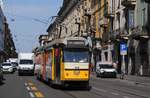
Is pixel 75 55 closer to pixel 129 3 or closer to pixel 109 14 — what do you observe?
pixel 129 3

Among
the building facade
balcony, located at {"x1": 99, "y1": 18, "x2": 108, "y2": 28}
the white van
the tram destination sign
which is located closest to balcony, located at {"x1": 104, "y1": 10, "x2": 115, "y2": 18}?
the building facade

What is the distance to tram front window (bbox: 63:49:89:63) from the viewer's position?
30.5 metres

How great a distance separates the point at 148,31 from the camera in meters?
56.2

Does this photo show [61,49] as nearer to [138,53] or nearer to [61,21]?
[138,53]

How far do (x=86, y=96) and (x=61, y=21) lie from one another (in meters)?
112

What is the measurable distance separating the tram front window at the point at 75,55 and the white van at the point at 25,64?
29.9 metres

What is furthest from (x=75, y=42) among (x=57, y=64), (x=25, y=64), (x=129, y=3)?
(x=129, y=3)

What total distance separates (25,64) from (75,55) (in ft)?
101

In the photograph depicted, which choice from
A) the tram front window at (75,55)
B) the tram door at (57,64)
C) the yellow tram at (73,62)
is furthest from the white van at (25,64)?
the tram front window at (75,55)

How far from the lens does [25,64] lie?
60781mm

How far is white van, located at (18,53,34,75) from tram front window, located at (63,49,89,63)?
29.9m

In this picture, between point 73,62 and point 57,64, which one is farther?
point 57,64

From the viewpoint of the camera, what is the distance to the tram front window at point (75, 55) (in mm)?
30516

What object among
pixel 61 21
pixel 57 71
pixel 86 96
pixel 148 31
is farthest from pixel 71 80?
pixel 61 21
